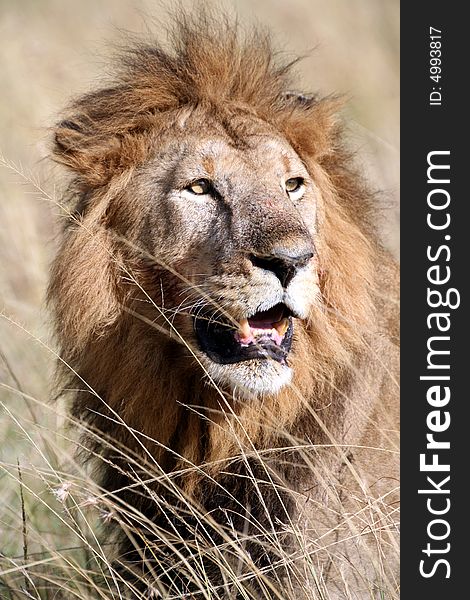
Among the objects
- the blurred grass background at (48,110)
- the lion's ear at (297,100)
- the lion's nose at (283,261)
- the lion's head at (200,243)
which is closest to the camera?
the lion's nose at (283,261)

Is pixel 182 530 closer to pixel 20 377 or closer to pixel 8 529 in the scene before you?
pixel 8 529

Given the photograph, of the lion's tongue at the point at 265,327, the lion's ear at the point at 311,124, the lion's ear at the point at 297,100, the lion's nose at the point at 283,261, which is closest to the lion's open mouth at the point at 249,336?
the lion's tongue at the point at 265,327

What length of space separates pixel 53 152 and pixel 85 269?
59cm

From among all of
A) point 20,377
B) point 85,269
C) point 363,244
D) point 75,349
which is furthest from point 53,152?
point 20,377

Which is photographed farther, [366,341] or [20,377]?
[20,377]

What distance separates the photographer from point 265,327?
14.1 ft

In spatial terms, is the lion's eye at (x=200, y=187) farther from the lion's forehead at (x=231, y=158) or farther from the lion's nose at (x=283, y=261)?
the lion's nose at (x=283, y=261)

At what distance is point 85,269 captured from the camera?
4660 mm

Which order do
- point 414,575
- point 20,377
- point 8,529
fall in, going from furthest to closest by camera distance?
1. point 20,377
2. point 8,529
3. point 414,575

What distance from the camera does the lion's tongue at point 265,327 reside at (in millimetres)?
4234

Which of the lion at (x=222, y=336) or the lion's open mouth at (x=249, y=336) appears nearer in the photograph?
the lion's open mouth at (x=249, y=336)

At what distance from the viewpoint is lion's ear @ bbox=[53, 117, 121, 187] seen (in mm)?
4770

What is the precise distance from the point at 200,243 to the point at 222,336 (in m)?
0.39

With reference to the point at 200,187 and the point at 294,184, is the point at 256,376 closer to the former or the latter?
the point at 200,187
